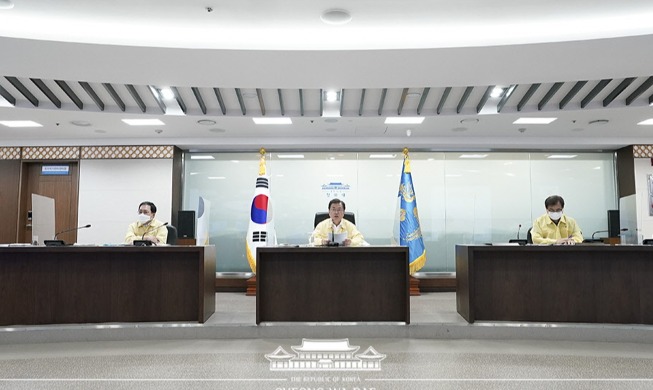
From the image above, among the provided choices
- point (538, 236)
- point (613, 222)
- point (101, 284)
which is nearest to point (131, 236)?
point (101, 284)

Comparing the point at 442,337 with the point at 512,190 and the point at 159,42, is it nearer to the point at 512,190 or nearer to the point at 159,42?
the point at 159,42

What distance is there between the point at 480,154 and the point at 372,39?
17.5 ft

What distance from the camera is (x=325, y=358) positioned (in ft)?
11.8

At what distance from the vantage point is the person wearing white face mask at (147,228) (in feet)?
17.5

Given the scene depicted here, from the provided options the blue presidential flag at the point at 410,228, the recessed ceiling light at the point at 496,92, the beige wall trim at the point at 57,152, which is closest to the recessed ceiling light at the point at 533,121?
the recessed ceiling light at the point at 496,92

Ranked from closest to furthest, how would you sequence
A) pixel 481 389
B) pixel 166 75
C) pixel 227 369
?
pixel 481 389, pixel 227 369, pixel 166 75

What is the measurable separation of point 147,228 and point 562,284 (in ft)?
15.8

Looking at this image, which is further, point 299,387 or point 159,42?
point 159,42

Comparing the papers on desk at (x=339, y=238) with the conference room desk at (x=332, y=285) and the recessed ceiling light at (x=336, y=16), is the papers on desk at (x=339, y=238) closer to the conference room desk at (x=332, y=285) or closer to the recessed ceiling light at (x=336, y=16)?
the conference room desk at (x=332, y=285)

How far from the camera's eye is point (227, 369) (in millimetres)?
3381

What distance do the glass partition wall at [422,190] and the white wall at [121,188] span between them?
0.52m

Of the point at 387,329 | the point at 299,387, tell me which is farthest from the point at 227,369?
the point at 387,329

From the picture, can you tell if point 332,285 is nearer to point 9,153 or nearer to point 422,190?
point 422,190

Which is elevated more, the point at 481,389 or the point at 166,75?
the point at 166,75
